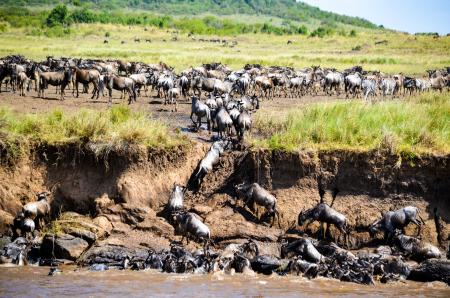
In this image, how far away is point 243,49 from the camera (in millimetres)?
63188

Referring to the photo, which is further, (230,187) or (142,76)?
(142,76)

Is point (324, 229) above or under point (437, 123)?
under

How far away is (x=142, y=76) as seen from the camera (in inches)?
1045

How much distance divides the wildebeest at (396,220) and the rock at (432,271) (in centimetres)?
130

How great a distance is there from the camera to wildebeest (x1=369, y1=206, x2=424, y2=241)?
525 inches

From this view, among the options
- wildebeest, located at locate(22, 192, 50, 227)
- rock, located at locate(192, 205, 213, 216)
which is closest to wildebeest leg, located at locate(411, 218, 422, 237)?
rock, located at locate(192, 205, 213, 216)

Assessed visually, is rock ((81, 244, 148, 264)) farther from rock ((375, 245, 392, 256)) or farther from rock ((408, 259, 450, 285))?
rock ((408, 259, 450, 285))

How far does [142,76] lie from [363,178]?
14.3 meters

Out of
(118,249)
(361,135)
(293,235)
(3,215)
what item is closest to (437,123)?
(361,135)

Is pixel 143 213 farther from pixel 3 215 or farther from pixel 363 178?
pixel 363 178

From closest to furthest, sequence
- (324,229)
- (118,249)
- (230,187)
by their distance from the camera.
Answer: (118,249)
(324,229)
(230,187)

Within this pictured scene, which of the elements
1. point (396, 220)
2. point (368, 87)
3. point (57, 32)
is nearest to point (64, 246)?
point (396, 220)

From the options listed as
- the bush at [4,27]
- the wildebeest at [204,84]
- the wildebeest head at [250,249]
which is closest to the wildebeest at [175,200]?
the wildebeest head at [250,249]

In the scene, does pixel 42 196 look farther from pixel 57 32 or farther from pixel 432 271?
pixel 57 32
